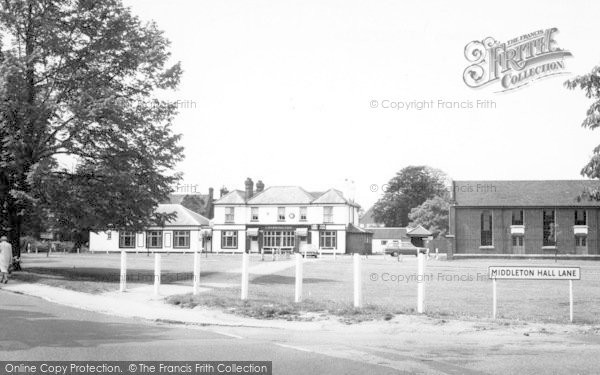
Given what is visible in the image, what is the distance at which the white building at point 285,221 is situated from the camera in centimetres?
7788

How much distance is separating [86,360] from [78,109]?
17731mm

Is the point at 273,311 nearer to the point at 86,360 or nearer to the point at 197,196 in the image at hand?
the point at 86,360

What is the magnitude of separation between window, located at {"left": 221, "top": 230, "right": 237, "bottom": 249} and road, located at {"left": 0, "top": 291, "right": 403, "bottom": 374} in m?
67.3

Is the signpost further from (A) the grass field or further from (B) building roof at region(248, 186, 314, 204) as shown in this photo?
(B) building roof at region(248, 186, 314, 204)

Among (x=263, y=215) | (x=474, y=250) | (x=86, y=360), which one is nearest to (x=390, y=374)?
(x=86, y=360)

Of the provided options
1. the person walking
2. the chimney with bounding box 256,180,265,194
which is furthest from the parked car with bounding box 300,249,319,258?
the person walking

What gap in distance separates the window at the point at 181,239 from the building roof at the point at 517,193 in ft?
112

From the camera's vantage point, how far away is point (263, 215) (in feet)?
264

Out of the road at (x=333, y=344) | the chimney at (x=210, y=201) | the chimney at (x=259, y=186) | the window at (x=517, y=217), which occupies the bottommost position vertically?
the road at (x=333, y=344)

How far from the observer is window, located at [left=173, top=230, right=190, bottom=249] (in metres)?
81.4

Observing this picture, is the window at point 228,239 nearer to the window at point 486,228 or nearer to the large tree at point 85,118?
the window at point 486,228

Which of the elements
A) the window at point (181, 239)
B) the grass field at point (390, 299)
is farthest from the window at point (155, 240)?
the grass field at point (390, 299)

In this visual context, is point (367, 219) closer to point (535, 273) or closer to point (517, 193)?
point (517, 193)

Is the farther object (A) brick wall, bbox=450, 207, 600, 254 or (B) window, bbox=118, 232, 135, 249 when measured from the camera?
(B) window, bbox=118, 232, 135, 249
